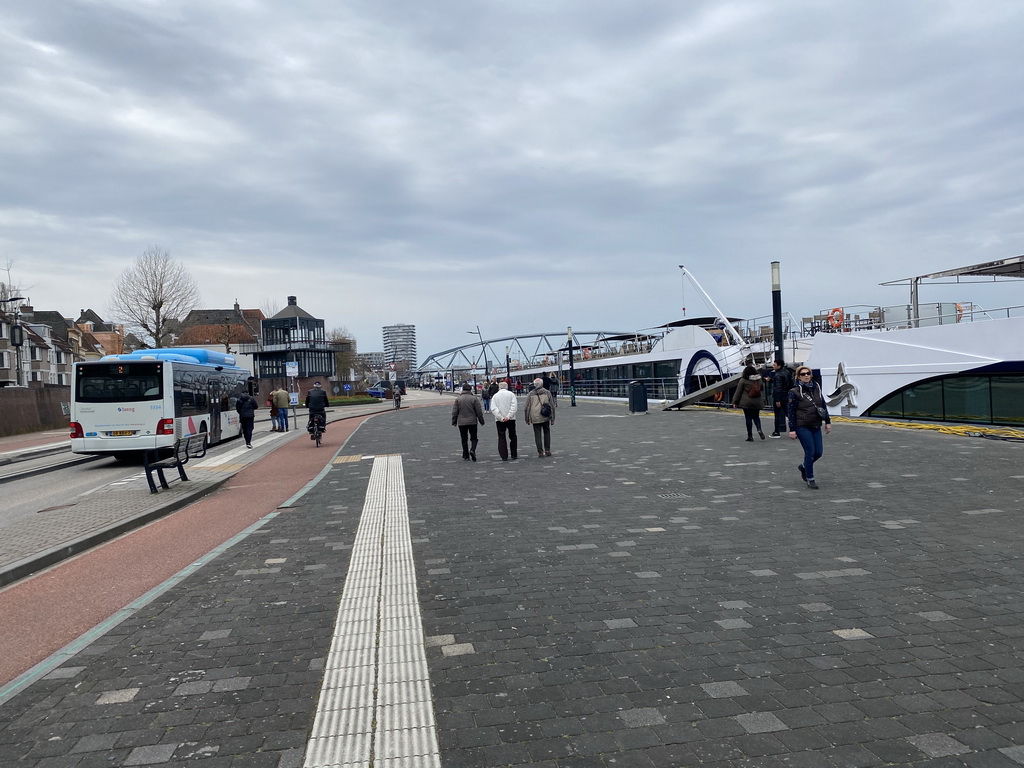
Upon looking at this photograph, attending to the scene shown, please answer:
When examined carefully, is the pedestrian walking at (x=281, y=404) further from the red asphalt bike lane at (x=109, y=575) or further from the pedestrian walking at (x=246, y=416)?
the red asphalt bike lane at (x=109, y=575)

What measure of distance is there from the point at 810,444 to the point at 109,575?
8.16 m

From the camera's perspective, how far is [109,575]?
6.37 meters

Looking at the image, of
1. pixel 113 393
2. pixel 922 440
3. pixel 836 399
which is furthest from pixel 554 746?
pixel 836 399

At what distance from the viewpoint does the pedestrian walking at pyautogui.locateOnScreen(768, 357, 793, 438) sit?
1487cm

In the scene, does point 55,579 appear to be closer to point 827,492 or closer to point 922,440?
point 827,492

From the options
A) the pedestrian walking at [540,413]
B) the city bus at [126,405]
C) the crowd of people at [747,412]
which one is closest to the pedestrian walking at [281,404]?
the city bus at [126,405]

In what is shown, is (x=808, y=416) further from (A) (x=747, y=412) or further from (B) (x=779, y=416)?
(B) (x=779, y=416)

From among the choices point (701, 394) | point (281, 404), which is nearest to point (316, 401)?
point (281, 404)

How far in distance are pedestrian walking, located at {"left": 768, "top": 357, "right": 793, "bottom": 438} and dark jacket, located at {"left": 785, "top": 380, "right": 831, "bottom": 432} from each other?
5166 mm

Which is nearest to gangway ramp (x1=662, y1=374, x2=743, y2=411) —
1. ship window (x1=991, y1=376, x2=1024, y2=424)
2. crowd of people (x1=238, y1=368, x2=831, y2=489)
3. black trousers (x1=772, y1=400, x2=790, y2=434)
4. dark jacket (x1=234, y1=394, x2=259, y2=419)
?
ship window (x1=991, y1=376, x2=1024, y2=424)

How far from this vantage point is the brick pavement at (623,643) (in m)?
3.10

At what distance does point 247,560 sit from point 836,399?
20.7 metres

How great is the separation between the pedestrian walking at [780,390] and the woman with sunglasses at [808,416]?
5.17 meters

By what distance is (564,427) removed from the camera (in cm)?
2212
